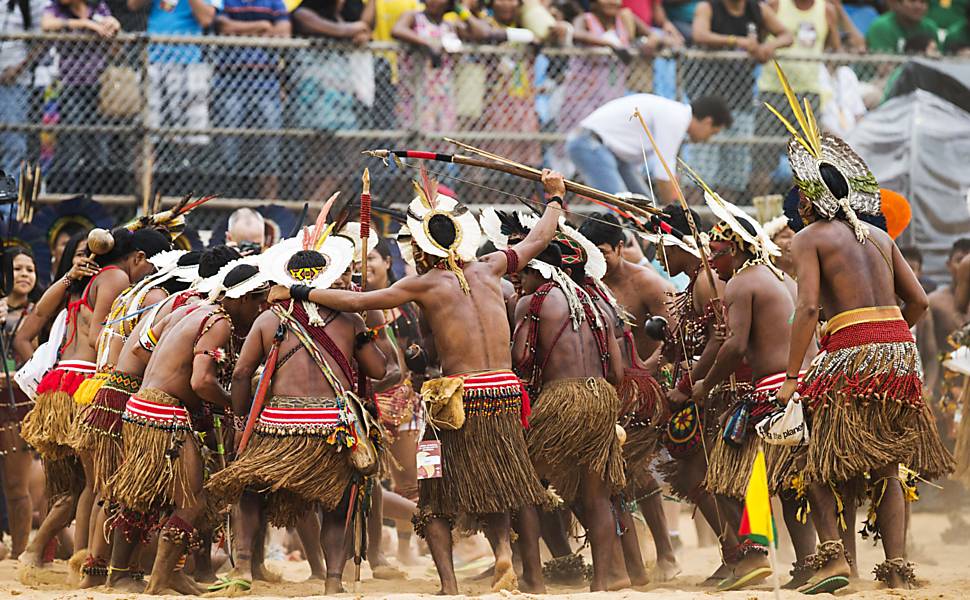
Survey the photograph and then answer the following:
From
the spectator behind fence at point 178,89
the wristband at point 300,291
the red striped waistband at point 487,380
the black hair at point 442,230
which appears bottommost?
the red striped waistband at point 487,380

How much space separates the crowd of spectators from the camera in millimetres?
10641

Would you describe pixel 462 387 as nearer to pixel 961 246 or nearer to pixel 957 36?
pixel 961 246

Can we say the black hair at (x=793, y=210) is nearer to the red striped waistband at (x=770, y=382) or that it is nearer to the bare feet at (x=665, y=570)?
the red striped waistband at (x=770, y=382)

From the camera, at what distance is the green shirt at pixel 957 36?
1341 cm

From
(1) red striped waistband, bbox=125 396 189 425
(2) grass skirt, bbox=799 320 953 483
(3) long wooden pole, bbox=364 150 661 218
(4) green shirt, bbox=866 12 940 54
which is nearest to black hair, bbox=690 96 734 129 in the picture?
(4) green shirt, bbox=866 12 940 54

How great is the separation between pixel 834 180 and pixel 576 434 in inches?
66.7

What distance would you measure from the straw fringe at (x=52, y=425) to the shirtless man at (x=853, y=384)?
378 cm

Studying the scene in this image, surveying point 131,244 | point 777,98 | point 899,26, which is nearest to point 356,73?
point 131,244

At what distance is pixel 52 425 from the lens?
751cm

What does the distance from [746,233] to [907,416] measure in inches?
50.6

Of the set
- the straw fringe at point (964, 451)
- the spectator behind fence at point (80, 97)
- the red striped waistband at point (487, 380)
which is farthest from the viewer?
the spectator behind fence at point (80, 97)

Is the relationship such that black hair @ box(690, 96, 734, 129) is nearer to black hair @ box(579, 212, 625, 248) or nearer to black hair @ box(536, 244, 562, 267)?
black hair @ box(579, 212, 625, 248)

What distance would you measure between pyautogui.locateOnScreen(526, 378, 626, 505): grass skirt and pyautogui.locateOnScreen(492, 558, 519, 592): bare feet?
1.89 ft

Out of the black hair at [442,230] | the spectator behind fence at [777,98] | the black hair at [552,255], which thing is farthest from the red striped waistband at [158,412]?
the spectator behind fence at [777,98]
